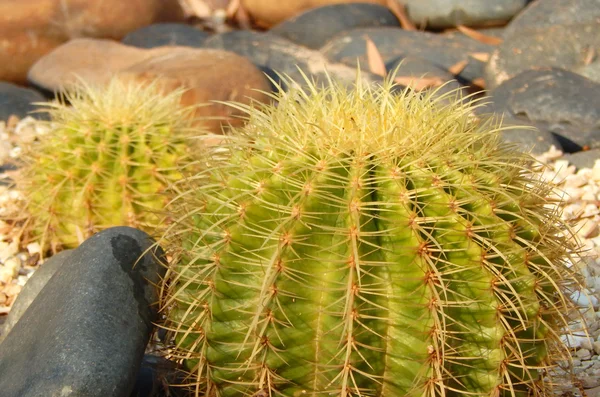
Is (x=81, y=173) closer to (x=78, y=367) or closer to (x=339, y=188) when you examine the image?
(x=78, y=367)

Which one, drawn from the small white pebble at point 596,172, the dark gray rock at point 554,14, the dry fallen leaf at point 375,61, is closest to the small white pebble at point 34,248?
the small white pebble at point 596,172

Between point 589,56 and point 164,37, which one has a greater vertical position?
point 589,56

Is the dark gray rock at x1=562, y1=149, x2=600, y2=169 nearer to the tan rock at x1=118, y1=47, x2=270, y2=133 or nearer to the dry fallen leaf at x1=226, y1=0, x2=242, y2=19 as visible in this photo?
the tan rock at x1=118, y1=47, x2=270, y2=133

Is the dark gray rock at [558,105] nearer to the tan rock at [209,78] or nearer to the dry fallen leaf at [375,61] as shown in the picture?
the dry fallen leaf at [375,61]

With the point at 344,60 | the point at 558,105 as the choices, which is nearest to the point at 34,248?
the point at 558,105

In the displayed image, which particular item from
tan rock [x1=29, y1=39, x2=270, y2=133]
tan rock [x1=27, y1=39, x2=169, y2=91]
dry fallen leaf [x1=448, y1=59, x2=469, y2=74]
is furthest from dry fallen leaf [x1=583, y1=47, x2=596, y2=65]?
tan rock [x1=27, y1=39, x2=169, y2=91]

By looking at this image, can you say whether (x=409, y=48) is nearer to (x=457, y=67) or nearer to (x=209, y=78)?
(x=457, y=67)
